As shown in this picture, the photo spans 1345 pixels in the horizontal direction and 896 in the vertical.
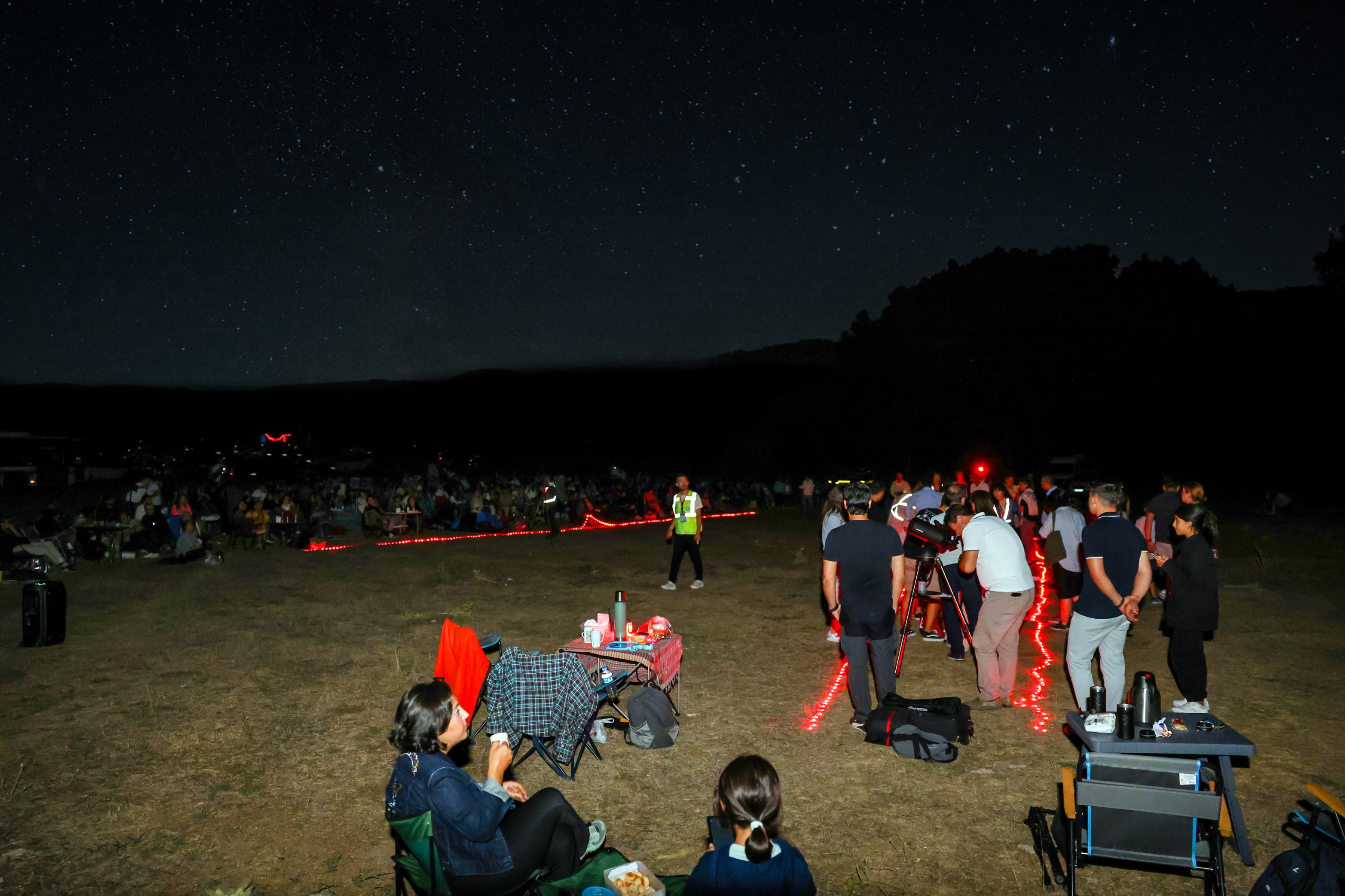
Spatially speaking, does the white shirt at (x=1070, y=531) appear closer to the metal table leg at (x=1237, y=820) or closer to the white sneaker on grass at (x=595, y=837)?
the metal table leg at (x=1237, y=820)

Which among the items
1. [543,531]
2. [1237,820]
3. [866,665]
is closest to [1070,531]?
[866,665]

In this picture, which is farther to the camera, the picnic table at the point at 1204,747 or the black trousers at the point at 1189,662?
the black trousers at the point at 1189,662

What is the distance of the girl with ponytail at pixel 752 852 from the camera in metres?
2.53

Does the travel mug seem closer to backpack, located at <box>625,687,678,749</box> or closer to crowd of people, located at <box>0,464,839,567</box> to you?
backpack, located at <box>625,687,678,749</box>

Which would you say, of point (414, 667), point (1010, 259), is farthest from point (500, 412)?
point (414, 667)

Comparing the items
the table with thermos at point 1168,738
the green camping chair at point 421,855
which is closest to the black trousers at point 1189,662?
the table with thermos at point 1168,738

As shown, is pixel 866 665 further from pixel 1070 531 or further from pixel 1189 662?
pixel 1070 531

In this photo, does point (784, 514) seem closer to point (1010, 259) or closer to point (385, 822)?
point (385, 822)

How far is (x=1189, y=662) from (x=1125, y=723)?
223cm

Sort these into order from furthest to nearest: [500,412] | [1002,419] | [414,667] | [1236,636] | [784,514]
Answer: [500,412] < [1002,419] < [784,514] < [1236,636] < [414,667]

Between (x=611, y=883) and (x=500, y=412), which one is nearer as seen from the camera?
(x=611, y=883)

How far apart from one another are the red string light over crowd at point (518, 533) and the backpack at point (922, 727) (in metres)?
13.5

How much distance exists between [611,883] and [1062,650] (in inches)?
255

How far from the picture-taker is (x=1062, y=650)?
8102mm
